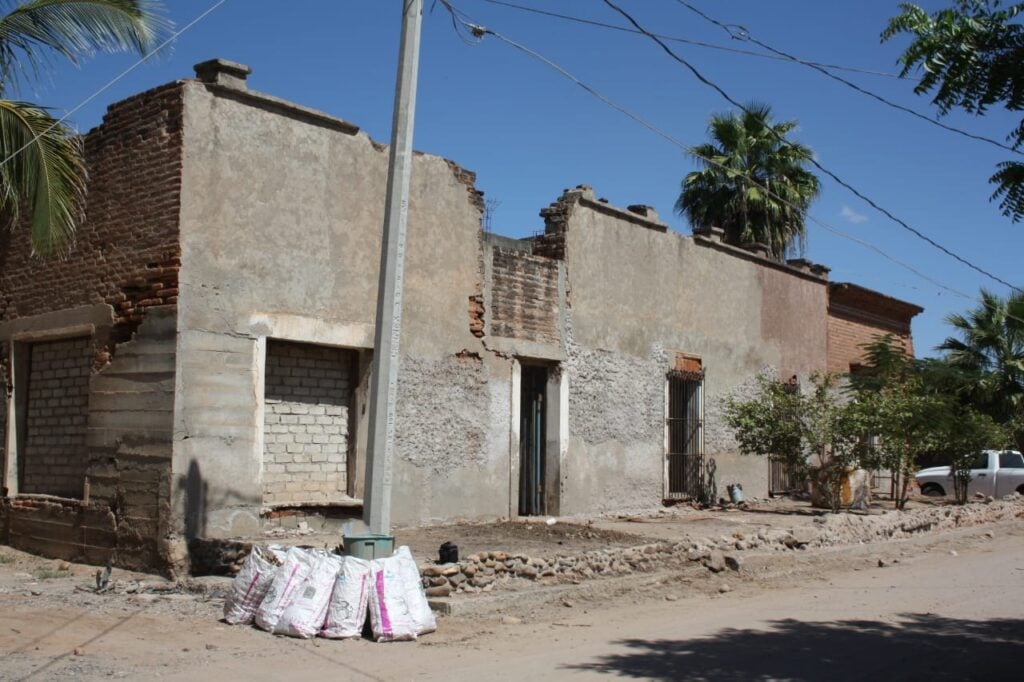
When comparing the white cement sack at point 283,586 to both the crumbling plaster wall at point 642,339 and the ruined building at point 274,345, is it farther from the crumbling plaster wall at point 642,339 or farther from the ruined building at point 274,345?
the crumbling plaster wall at point 642,339

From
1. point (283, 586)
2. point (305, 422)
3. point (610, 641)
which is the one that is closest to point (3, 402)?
point (305, 422)

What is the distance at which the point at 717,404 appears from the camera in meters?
19.1

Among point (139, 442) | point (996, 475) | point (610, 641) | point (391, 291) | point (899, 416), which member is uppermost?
point (391, 291)

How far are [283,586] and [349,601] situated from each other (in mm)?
582

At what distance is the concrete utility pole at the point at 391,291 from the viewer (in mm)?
8805

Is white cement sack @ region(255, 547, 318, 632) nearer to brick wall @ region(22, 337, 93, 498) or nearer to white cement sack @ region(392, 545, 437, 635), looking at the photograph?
white cement sack @ region(392, 545, 437, 635)

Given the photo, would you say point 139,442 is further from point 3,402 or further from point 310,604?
point 310,604

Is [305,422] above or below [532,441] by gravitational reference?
above

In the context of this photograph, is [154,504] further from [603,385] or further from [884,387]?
[884,387]

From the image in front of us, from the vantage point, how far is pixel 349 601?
8.29 meters

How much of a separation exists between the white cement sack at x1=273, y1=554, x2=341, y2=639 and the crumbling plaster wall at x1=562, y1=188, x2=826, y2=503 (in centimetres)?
726

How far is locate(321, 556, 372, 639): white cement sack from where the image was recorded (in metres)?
8.25

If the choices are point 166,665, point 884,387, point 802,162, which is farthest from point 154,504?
point 802,162

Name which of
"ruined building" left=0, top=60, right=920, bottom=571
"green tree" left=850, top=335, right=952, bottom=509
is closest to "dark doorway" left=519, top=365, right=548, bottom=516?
"ruined building" left=0, top=60, right=920, bottom=571
